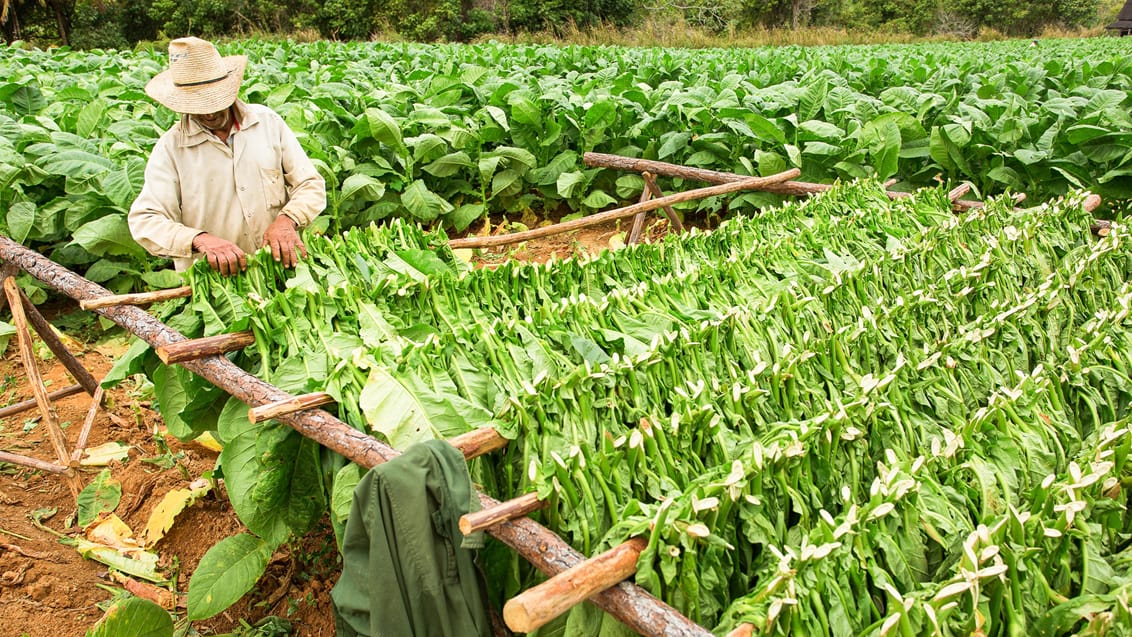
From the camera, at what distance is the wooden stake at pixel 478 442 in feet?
→ 6.79

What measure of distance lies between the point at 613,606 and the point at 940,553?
932mm

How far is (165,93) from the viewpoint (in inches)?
129

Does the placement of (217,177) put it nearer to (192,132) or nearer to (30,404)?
(192,132)

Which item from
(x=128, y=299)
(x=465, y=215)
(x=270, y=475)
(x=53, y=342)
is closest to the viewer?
(x=270, y=475)

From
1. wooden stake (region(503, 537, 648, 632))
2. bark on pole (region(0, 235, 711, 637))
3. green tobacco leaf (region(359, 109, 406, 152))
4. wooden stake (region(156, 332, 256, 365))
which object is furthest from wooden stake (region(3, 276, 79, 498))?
green tobacco leaf (region(359, 109, 406, 152))

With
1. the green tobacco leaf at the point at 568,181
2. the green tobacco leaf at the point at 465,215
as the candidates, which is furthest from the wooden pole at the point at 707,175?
the green tobacco leaf at the point at 465,215

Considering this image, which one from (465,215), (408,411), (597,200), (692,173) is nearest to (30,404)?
(408,411)

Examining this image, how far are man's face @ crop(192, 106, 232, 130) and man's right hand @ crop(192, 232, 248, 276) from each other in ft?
2.02

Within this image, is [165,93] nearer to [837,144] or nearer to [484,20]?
[837,144]

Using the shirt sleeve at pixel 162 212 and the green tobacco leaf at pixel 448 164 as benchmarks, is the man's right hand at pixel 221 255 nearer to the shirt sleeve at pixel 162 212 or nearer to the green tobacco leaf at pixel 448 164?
the shirt sleeve at pixel 162 212

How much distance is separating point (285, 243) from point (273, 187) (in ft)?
1.82

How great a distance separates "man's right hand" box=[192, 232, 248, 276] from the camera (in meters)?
3.09

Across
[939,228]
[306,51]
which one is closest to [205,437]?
[939,228]

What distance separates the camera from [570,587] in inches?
59.7
